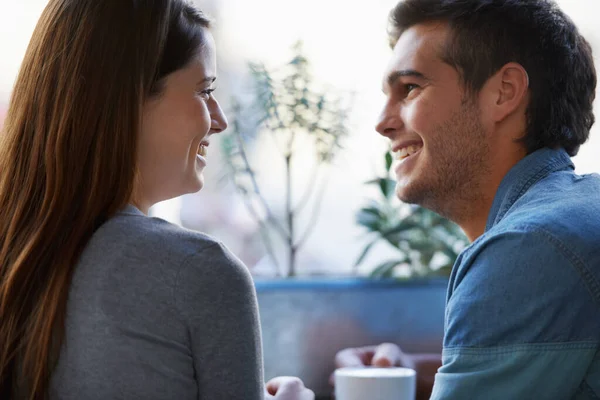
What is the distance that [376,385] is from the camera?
3.66ft

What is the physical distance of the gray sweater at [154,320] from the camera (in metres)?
0.74

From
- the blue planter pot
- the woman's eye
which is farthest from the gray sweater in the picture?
the blue planter pot

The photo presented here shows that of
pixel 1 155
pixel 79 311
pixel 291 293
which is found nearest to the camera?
pixel 79 311

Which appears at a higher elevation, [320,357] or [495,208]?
[495,208]

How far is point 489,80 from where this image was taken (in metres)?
1.24

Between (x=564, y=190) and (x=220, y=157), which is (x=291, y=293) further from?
(x=564, y=190)

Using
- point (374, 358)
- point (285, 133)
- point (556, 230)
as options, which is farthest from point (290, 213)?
point (556, 230)

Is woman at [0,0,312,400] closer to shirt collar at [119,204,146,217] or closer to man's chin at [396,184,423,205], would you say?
shirt collar at [119,204,146,217]

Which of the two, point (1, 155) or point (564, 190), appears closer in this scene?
point (1, 155)

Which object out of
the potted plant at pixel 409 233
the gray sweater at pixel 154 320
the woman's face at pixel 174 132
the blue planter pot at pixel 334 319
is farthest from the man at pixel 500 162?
the potted plant at pixel 409 233

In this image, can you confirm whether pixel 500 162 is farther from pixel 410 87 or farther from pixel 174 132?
pixel 174 132

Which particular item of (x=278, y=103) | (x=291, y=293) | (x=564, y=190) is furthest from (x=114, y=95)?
(x=278, y=103)

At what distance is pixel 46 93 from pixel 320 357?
151 cm

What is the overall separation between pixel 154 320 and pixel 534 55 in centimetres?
84
